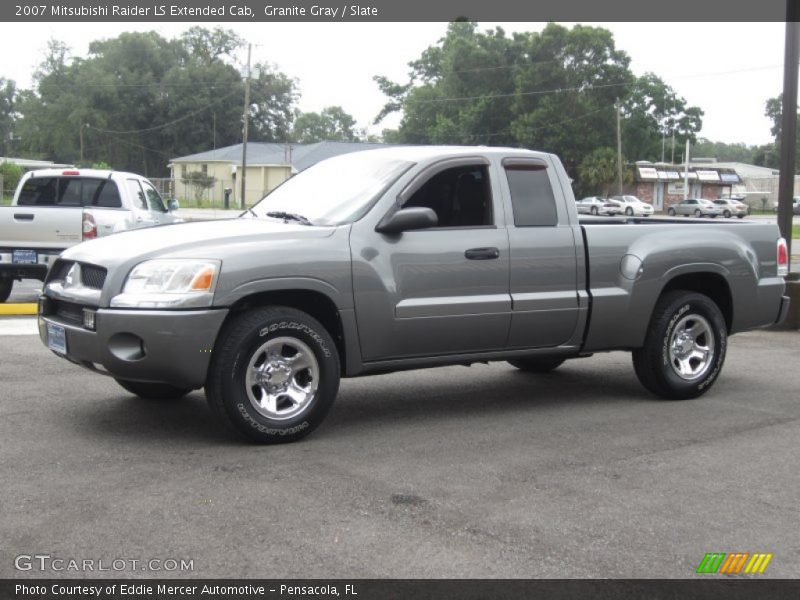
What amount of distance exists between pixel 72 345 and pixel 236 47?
327 feet


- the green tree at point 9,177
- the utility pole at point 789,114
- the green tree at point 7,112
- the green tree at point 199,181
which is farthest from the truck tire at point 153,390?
the green tree at point 7,112

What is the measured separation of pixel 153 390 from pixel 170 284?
150 cm

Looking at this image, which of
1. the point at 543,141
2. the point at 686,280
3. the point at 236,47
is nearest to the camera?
the point at 686,280

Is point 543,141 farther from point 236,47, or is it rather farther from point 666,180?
point 236,47

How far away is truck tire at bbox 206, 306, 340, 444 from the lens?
5.91 metres

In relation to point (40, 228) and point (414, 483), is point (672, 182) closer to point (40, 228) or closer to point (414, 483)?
point (40, 228)

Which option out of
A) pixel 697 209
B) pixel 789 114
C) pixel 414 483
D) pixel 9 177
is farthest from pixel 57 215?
pixel 697 209

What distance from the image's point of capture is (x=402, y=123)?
88938mm

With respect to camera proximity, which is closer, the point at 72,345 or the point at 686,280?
the point at 72,345

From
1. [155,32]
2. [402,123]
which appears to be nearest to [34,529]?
[402,123]

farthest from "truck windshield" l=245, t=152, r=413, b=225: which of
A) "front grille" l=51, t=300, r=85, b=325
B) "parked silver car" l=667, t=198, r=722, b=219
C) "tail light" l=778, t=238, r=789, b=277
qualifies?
"parked silver car" l=667, t=198, r=722, b=219
